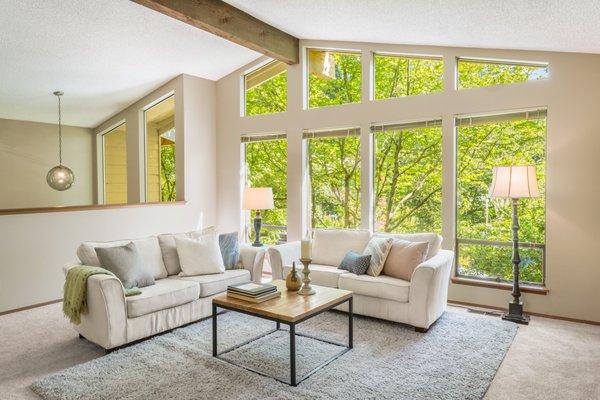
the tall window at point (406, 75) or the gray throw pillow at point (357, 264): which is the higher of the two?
the tall window at point (406, 75)

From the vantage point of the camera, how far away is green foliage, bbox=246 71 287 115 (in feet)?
20.1

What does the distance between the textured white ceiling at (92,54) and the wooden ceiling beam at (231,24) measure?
0.51 metres

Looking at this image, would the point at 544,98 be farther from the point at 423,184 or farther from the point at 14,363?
the point at 14,363

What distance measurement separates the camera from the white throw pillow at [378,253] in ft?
13.4

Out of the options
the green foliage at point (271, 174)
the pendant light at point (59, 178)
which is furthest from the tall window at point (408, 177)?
the pendant light at point (59, 178)

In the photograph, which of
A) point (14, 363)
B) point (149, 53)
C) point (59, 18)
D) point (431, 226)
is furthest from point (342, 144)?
point (14, 363)

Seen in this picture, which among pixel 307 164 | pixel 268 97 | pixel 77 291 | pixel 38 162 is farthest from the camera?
pixel 38 162

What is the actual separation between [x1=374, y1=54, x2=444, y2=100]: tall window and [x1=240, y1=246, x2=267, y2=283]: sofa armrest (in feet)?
7.94

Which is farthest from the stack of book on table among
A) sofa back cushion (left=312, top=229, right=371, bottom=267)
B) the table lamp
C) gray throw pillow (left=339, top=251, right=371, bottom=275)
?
the table lamp

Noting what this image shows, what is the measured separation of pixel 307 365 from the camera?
9.91 feet

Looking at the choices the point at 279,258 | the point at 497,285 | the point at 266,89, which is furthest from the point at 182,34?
the point at 497,285

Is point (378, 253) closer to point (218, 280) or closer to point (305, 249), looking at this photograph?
point (305, 249)

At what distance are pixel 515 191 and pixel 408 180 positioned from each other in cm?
141

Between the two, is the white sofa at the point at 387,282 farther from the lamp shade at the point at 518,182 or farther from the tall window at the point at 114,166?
the tall window at the point at 114,166
